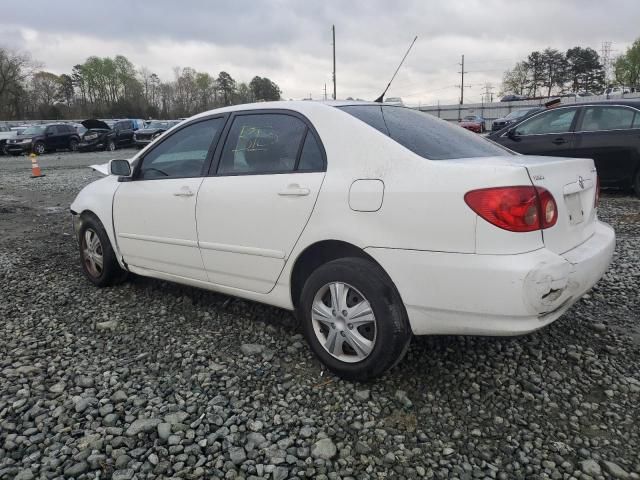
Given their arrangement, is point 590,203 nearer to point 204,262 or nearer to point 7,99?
point 204,262

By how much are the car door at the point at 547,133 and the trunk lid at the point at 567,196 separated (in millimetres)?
5639

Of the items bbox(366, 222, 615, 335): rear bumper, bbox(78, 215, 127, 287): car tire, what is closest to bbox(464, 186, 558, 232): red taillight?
bbox(366, 222, 615, 335): rear bumper

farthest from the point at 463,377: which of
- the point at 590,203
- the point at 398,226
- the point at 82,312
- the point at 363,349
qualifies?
the point at 82,312

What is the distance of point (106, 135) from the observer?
90.6 ft

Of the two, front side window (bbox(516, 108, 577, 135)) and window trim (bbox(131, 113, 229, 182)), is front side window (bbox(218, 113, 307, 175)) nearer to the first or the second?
window trim (bbox(131, 113, 229, 182))

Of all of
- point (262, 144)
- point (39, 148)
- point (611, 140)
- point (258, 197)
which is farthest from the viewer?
point (39, 148)

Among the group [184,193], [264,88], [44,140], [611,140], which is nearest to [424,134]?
[184,193]

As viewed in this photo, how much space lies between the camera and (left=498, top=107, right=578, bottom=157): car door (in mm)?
8148

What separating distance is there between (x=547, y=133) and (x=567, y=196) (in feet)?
20.8

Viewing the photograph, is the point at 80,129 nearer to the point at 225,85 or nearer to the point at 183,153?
the point at 183,153

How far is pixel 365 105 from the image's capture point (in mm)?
3328

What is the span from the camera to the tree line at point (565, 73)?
78312 millimetres

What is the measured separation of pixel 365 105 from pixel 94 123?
2817cm

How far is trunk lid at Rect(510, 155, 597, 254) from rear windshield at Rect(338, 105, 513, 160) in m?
0.38
